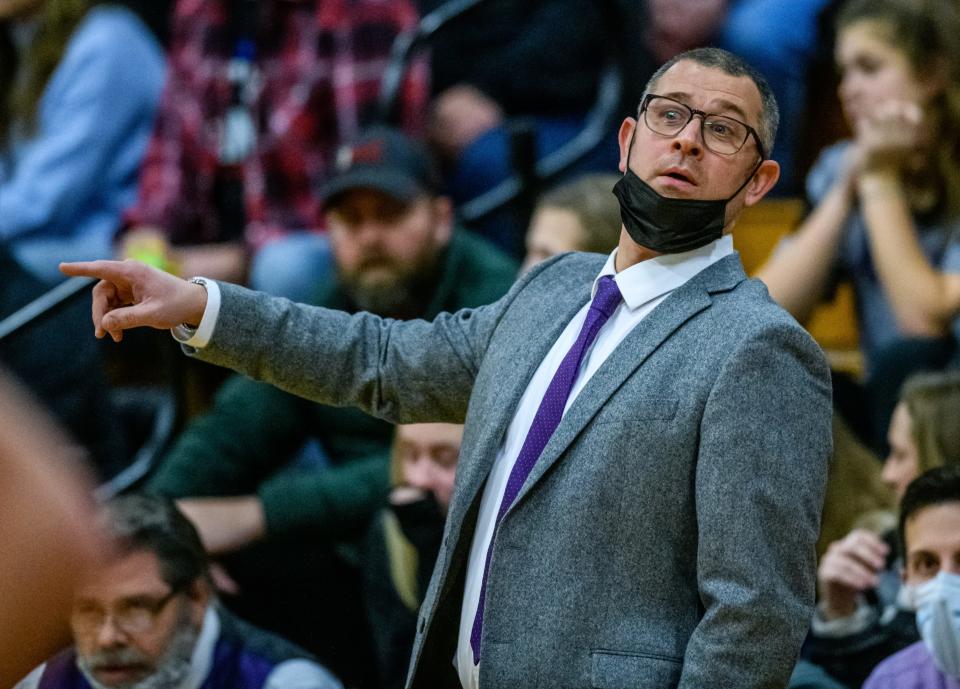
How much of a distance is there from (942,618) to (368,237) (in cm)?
186

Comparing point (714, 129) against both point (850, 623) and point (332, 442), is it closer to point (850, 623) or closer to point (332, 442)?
point (850, 623)

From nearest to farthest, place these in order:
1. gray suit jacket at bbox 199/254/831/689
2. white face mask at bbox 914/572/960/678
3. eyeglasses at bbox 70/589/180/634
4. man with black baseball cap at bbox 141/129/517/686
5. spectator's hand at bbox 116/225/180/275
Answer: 1. gray suit jacket at bbox 199/254/831/689
2. white face mask at bbox 914/572/960/678
3. eyeglasses at bbox 70/589/180/634
4. man with black baseball cap at bbox 141/129/517/686
5. spectator's hand at bbox 116/225/180/275

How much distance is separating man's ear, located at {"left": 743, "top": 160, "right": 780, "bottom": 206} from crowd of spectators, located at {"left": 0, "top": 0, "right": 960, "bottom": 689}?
91 centimetres

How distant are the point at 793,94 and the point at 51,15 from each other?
2.20 metres

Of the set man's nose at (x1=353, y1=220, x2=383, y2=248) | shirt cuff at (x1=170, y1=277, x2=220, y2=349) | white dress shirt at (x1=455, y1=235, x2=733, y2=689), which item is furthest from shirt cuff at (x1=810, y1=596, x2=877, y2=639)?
man's nose at (x1=353, y1=220, x2=383, y2=248)

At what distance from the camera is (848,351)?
4.27m

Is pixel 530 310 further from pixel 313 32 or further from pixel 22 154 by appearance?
pixel 22 154

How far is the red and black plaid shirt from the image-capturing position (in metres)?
4.64

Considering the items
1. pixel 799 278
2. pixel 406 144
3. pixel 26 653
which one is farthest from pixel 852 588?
pixel 26 653

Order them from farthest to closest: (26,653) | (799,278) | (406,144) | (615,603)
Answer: (406,144) → (799,278) → (615,603) → (26,653)

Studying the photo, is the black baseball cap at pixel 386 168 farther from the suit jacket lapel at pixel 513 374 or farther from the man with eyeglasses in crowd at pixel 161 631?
the suit jacket lapel at pixel 513 374

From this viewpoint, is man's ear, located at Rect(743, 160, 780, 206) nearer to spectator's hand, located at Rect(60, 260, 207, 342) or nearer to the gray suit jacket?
the gray suit jacket

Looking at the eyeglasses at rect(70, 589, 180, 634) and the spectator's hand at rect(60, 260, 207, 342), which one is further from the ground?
the spectator's hand at rect(60, 260, 207, 342)

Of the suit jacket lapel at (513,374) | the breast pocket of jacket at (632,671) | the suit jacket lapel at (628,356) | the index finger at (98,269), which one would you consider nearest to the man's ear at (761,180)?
the suit jacket lapel at (628,356)
